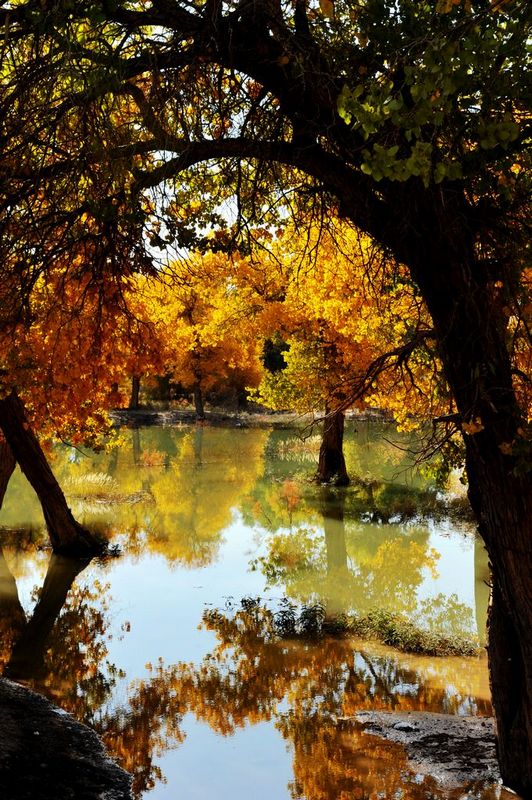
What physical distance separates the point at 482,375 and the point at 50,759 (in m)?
5.35

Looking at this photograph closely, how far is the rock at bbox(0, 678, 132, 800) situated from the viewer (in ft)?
23.1

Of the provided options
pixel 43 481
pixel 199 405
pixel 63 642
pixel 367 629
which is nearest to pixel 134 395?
pixel 199 405

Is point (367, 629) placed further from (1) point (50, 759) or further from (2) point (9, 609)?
(2) point (9, 609)

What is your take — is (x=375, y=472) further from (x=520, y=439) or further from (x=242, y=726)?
(x=520, y=439)

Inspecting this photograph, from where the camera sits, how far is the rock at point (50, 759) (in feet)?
23.1

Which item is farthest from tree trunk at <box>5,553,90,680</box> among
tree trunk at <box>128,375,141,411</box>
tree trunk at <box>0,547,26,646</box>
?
tree trunk at <box>128,375,141,411</box>

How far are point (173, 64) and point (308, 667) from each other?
8117mm

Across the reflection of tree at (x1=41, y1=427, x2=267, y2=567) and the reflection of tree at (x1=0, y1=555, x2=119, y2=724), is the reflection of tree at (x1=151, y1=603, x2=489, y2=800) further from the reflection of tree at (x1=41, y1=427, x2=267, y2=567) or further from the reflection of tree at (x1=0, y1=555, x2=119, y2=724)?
the reflection of tree at (x1=41, y1=427, x2=267, y2=567)

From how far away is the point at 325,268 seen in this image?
17.9m

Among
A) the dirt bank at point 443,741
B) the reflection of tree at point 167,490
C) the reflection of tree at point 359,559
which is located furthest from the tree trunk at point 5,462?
the dirt bank at point 443,741

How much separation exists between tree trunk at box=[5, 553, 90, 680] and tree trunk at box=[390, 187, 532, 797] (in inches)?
289

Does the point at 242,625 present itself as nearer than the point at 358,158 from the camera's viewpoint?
No

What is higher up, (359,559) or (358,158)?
(359,559)

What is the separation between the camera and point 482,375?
5.95 meters
